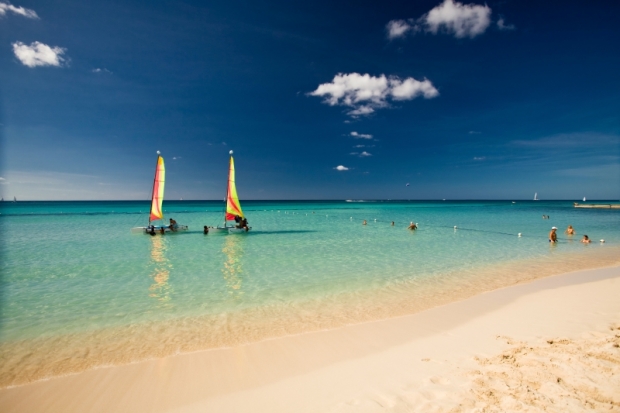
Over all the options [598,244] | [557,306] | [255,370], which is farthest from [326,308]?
[598,244]

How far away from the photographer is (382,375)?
519 centimetres

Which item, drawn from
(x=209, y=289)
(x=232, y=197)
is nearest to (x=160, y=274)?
(x=209, y=289)

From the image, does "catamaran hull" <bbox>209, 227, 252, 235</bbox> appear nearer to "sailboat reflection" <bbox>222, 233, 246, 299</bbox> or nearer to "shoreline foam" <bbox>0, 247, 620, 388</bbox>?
"sailboat reflection" <bbox>222, 233, 246, 299</bbox>

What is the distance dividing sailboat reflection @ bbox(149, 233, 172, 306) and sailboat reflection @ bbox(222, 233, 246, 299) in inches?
85.7

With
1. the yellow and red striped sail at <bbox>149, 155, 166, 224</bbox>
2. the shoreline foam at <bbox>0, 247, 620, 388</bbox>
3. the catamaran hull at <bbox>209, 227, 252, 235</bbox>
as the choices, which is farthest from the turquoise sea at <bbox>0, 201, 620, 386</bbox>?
the catamaran hull at <bbox>209, 227, 252, 235</bbox>

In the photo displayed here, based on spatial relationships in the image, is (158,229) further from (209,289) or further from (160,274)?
(209,289)

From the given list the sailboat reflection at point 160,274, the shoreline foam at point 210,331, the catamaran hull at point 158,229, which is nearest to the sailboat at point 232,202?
the catamaran hull at point 158,229

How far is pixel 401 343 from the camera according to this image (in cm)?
652

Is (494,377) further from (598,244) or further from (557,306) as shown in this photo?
(598,244)

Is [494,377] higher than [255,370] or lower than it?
higher

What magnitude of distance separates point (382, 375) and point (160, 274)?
1134 centimetres

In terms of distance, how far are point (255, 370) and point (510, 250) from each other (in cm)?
1981

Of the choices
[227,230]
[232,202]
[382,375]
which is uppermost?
[232,202]

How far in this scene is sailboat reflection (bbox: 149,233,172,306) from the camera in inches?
410
